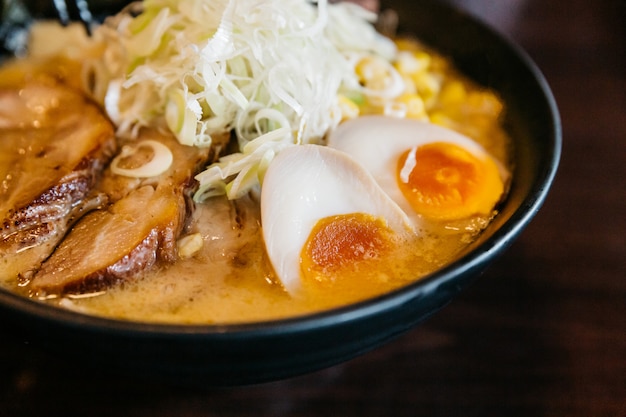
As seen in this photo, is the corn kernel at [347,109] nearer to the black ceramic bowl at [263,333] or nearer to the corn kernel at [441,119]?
the corn kernel at [441,119]

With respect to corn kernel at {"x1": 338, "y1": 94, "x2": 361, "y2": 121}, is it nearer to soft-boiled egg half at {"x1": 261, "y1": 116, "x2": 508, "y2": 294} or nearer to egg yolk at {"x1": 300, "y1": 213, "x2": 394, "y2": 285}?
soft-boiled egg half at {"x1": 261, "y1": 116, "x2": 508, "y2": 294}

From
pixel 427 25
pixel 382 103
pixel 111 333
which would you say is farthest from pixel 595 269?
pixel 111 333

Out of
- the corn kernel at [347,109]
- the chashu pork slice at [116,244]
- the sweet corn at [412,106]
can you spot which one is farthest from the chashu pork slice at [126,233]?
the sweet corn at [412,106]

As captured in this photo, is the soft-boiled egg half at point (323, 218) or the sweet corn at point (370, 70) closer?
the soft-boiled egg half at point (323, 218)

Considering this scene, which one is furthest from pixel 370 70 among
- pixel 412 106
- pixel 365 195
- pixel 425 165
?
pixel 365 195

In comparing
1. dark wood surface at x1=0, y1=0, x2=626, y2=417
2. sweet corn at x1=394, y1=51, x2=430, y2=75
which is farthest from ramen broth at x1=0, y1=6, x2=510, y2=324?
sweet corn at x1=394, y1=51, x2=430, y2=75

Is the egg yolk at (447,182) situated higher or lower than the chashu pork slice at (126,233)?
higher

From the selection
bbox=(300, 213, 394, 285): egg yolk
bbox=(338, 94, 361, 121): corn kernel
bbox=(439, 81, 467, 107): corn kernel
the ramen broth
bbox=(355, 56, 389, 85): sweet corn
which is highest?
bbox=(355, 56, 389, 85): sweet corn
